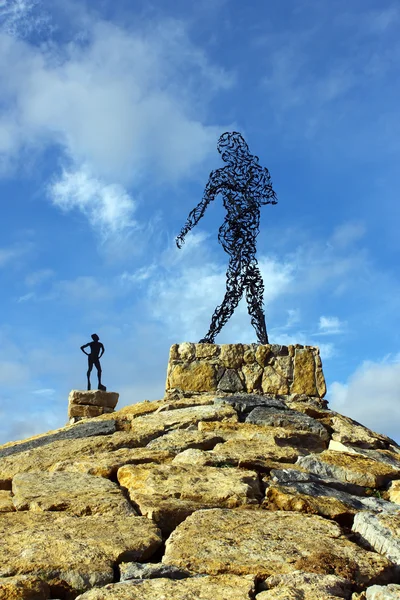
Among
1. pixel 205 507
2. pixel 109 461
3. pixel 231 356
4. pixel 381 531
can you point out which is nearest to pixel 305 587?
pixel 381 531

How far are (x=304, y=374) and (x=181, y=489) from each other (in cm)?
548

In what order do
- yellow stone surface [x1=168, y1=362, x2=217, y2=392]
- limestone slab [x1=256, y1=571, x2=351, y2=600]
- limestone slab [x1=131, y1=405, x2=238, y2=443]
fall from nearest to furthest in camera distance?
1. limestone slab [x1=256, y1=571, x2=351, y2=600]
2. limestone slab [x1=131, y1=405, x2=238, y2=443]
3. yellow stone surface [x1=168, y1=362, x2=217, y2=392]

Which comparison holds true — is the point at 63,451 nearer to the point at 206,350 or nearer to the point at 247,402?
the point at 247,402

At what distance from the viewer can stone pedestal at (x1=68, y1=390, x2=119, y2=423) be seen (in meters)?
11.7

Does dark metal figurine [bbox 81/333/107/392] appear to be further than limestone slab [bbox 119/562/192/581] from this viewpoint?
Yes

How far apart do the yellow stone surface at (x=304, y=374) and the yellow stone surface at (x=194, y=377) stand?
1239mm

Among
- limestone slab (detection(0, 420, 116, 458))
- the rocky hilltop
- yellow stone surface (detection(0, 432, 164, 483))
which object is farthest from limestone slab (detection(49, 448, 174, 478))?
limestone slab (detection(0, 420, 116, 458))

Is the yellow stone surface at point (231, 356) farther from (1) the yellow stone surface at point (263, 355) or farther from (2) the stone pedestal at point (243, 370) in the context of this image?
(1) the yellow stone surface at point (263, 355)

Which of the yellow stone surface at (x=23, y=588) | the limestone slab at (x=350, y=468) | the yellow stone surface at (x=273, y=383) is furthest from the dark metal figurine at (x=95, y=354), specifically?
the yellow stone surface at (x=23, y=588)

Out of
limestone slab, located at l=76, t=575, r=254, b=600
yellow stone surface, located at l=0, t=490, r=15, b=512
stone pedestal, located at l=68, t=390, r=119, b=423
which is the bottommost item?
limestone slab, located at l=76, t=575, r=254, b=600

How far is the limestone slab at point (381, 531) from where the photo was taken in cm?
488

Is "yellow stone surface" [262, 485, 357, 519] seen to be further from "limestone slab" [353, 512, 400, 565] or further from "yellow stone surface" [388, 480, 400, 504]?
"yellow stone surface" [388, 480, 400, 504]

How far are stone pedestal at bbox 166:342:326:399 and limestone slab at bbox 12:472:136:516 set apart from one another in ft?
14.5

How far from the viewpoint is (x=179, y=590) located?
12.6 ft
